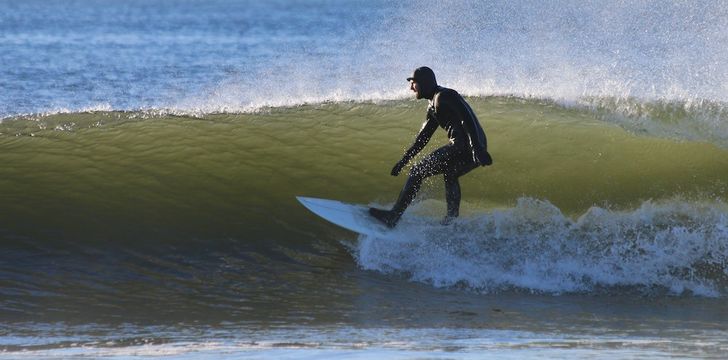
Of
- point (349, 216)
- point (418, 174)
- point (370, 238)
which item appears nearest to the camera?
point (418, 174)

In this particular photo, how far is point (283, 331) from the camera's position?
741cm

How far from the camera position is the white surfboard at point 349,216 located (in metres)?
9.25

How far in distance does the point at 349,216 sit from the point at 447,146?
102 cm

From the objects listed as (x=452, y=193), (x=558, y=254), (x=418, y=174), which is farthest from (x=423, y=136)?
(x=558, y=254)

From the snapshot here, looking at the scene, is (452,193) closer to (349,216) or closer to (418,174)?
(418,174)

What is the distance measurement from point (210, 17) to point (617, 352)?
141 feet

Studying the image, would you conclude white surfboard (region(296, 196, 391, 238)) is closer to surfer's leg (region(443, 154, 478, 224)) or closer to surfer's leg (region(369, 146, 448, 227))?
surfer's leg (region(369, 146, 448, 227))

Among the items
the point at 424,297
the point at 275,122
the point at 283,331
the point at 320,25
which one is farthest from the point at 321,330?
the point at 320,25

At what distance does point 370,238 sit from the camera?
955cm

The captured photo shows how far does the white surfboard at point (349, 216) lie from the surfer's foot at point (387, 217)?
1.4 inches

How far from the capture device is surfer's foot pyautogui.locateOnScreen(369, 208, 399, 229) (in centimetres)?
927

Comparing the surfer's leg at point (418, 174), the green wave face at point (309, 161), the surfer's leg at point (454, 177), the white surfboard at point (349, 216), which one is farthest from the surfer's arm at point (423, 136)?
the green wave face at point (309, 161)

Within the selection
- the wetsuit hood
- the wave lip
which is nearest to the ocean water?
the wave lip

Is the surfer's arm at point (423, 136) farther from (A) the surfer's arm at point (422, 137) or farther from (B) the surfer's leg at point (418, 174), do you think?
Answer: (B) the surfer's leg at point (418, 174)
